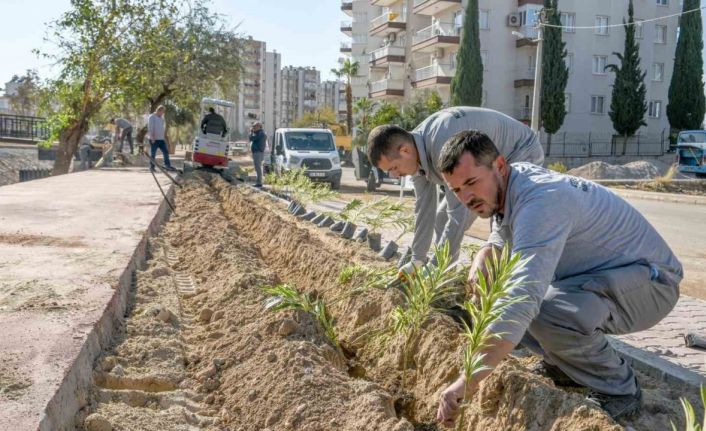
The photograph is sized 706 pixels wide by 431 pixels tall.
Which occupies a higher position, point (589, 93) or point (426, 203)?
point (589, 93)

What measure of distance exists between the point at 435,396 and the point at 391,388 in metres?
0.43

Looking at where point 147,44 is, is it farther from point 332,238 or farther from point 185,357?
point 185,357

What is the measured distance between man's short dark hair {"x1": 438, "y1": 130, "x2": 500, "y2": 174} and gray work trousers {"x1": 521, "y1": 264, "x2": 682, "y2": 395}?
796mm

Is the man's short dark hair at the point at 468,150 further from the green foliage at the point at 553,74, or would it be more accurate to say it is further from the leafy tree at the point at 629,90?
the leafy tree at the point at 629,90

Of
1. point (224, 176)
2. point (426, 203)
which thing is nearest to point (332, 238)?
point (426, 203)

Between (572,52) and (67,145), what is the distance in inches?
1294

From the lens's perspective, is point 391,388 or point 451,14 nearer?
point 391,388

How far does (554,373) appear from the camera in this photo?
3.64m

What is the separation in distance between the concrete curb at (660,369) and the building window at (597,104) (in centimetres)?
4312

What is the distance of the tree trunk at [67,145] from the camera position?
22953 millimetres

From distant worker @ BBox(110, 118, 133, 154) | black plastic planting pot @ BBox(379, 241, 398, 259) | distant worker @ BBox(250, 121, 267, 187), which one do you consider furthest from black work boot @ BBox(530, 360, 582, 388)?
distant worker @ BBox(250, 121, 267, 187)

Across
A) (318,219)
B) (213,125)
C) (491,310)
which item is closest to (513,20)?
(213,125)

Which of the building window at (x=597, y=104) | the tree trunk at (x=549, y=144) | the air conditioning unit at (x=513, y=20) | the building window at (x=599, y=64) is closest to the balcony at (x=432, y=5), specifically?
the air conditioning unit at (x=513, y=20)

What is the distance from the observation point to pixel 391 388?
3.88m
